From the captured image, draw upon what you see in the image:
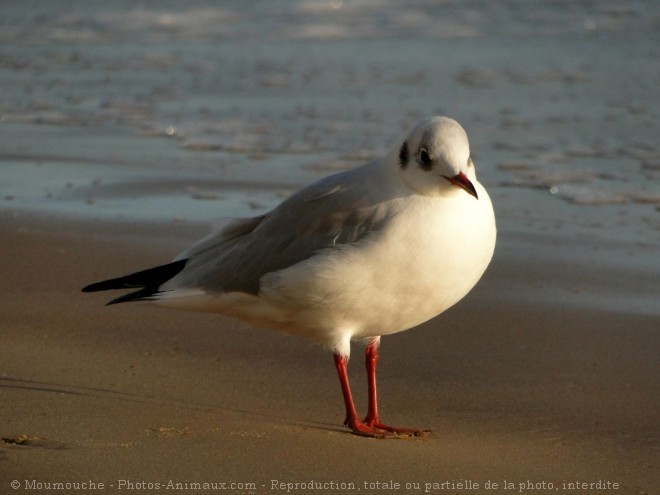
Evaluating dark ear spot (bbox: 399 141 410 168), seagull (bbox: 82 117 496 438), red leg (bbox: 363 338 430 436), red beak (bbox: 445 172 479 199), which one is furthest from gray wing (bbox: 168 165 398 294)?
red leg (bbox: 363 338 430 436)

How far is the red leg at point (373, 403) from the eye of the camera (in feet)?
14.4

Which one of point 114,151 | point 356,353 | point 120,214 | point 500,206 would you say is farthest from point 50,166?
point 356,353

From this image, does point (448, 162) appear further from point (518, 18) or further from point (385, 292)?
point (518, 18)

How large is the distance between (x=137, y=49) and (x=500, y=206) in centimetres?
782

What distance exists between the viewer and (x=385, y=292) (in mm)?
4242

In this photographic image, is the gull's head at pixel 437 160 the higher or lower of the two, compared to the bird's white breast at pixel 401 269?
higher

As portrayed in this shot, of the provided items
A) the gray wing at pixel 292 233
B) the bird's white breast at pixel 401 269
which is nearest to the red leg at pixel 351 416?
the bird's white breast at pixel 401 269

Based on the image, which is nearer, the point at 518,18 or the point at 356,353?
the point at 356,353

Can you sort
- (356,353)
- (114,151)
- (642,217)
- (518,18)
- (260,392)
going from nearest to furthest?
(260,392), (356,353), (642,217), (114,151), (518,18)

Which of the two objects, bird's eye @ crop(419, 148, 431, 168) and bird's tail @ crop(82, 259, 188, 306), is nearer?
bird's eye @ crop(419, 148, 431, 168)

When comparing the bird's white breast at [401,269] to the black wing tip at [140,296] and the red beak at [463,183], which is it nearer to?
the red beak at [463,183]

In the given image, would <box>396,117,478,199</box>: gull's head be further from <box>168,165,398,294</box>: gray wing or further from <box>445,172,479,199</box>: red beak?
<box>168,165,398,294</box>: gray wing

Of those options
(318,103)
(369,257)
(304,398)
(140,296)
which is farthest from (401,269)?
(318,103)

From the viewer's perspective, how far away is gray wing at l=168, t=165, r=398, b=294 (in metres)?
4.38
